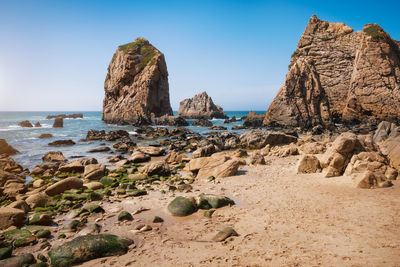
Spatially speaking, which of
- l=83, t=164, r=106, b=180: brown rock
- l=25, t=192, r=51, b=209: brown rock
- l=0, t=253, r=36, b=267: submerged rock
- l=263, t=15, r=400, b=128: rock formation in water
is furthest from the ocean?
l=263, t=15, r=400, b=128: rock formation in water

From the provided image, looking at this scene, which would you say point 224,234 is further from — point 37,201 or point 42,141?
point 42,141

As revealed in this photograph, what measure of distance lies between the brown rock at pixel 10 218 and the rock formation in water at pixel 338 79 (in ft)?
137

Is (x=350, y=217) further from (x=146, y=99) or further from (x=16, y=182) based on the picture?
(x=146, y=99)

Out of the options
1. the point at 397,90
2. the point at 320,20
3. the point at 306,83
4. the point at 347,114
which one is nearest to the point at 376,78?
the point at 397,90

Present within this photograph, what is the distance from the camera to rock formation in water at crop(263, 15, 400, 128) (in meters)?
40.0

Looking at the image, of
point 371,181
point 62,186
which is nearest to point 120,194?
point 62,186

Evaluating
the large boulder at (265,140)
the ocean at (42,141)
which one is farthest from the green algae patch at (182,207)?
the large boulder at (265,140)

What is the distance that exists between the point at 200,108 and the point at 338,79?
52867 millimetres

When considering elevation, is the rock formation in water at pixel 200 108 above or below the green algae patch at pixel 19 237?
above

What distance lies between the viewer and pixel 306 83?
147 ft

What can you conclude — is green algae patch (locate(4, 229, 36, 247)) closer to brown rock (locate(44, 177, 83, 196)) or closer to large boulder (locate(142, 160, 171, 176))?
brown rock (locate(44, 177, 83, 196))

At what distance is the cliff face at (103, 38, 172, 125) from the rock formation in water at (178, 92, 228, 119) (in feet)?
76.1

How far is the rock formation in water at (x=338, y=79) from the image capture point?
1576 inches

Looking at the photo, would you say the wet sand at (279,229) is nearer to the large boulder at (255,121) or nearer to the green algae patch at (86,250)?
the green algae patch at (86,250)
